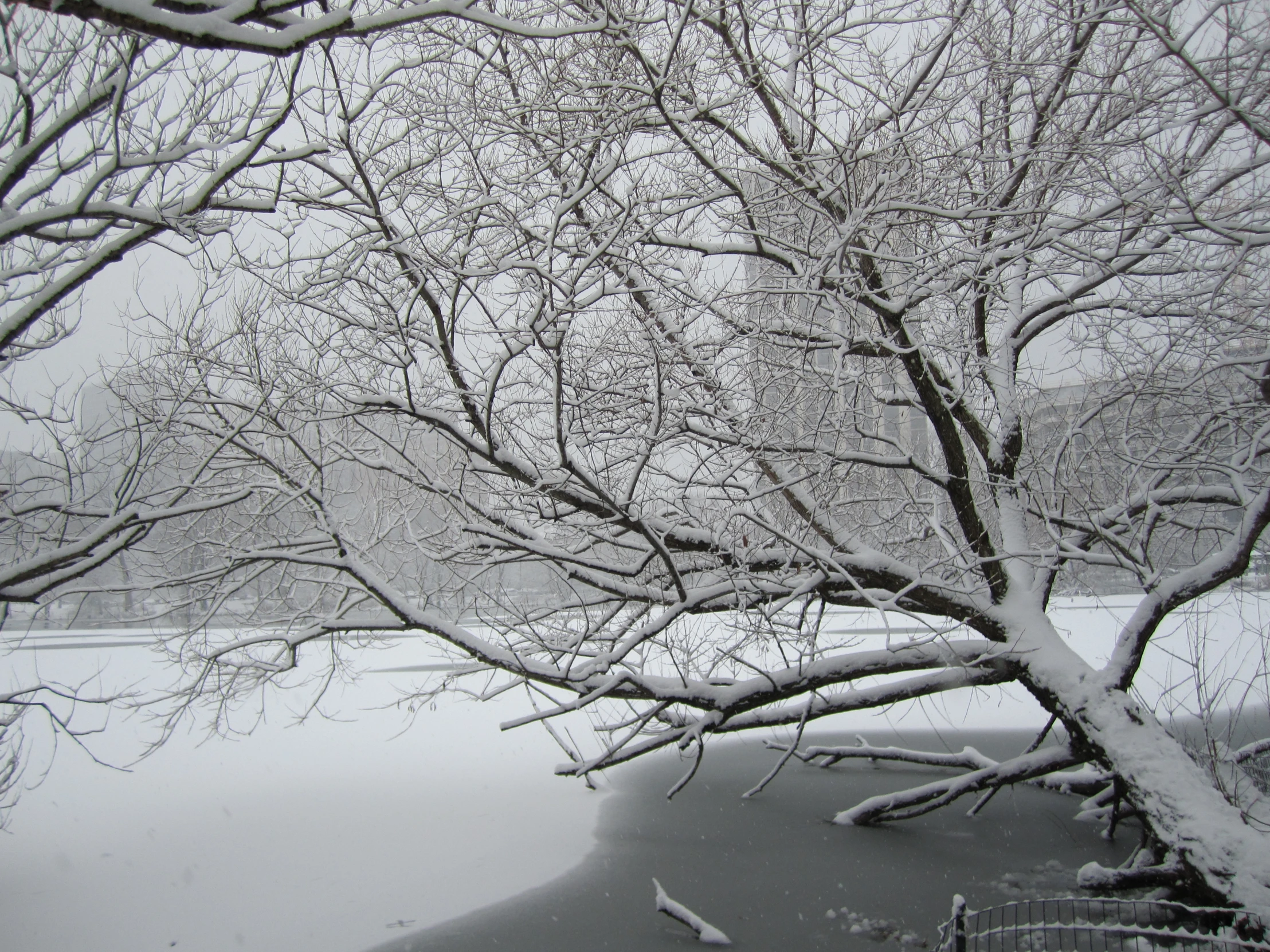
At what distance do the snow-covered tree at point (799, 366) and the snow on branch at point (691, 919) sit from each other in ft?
4.17

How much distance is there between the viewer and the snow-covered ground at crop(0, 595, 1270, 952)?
21.7 feet

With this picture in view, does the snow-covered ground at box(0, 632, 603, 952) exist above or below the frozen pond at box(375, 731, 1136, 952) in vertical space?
above

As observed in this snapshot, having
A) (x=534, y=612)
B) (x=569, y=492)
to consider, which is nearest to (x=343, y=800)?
(x=534, y=612)

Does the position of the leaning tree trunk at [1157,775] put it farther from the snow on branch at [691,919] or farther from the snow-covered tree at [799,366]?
the snow on branch at [691,919]

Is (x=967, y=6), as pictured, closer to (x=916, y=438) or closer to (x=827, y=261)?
(x=827, y=261)

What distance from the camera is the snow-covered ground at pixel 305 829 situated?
6625 millimetres

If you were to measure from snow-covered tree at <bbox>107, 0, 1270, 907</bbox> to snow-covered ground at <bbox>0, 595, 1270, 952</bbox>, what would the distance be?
121 cm

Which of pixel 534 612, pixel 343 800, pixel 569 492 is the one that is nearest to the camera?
pixel 569 492

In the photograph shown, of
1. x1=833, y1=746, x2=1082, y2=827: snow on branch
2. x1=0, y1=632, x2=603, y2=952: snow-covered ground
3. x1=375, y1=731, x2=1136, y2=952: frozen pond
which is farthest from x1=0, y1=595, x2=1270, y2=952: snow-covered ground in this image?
x1=833, y1=746, x2=1082, y2=827: snow on branch

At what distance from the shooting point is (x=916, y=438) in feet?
39.1

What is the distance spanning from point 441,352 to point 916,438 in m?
7.83

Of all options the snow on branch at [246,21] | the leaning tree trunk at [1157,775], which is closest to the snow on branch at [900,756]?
the leaning tree trunk at [1157,775]

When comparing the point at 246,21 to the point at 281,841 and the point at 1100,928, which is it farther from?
the point at 281,841

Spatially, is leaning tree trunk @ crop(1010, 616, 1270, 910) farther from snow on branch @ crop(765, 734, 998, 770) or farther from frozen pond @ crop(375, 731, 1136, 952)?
snow on branch @ crop(765, 734, 998, 770)
